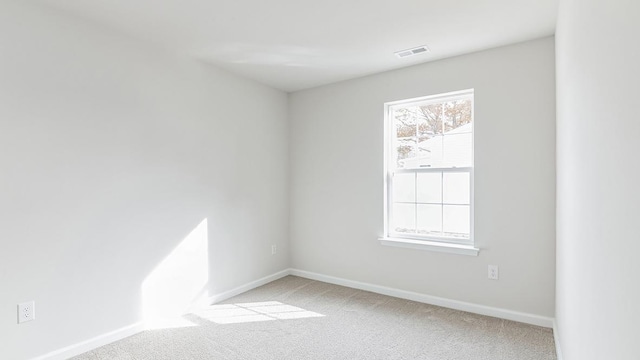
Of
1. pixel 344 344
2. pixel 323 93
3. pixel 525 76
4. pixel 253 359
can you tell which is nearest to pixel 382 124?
pixel 323 93

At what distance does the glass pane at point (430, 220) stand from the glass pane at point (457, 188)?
15 cm

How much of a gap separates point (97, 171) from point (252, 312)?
184cm

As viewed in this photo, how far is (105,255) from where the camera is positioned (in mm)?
2551

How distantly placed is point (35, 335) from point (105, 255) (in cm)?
62

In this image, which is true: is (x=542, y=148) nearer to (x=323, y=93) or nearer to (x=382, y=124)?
(x=382, y=124)

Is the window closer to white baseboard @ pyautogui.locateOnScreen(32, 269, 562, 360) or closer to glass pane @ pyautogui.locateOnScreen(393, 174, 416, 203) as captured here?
glass pane @ pyautogui.locateOnScreen(393, 174, 416, 203)

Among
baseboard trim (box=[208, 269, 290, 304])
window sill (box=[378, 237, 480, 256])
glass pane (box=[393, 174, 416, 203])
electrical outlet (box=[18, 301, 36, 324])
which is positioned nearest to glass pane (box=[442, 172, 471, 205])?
glass pane (box=[393, 174, 416, 203])

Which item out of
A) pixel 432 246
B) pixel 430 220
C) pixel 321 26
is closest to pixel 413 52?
pixel 321 26

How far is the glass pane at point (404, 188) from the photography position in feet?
11.7

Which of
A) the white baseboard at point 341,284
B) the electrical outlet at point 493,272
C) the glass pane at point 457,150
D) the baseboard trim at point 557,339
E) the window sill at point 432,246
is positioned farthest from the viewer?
the glass pane at point 457,150

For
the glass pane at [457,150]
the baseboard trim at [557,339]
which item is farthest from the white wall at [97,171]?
the baseboard trim at [557,339]

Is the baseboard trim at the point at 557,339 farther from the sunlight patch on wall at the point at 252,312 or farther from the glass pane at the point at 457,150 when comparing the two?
the sunlight patch on wall at the point at 252,312

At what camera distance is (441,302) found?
3.26 meters

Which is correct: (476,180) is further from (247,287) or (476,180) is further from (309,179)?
(247,287)
